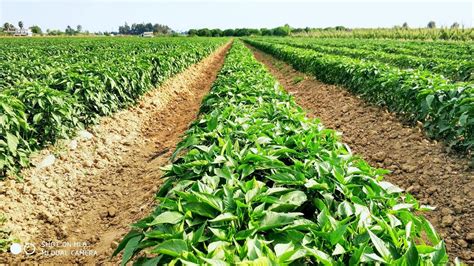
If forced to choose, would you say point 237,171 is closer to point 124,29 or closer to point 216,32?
point 216,32

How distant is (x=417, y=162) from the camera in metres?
4.67

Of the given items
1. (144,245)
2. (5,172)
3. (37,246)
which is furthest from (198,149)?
(5,172)

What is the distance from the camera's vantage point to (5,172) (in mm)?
4195

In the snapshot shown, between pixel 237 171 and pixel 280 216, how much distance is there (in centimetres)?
60

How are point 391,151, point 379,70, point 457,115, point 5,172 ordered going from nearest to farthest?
point 5,172 < point 457,115 < point 391,151 < point 379,70

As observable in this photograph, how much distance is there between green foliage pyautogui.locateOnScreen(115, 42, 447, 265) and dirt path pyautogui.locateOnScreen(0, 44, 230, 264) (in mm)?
1766

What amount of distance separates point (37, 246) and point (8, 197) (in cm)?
73

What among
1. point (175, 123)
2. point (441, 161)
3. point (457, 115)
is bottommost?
point (175, 123)

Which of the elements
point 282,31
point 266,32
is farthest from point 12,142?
point 266,32

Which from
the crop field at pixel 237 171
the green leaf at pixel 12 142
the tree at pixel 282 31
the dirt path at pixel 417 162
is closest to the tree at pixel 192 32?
the tree at pixel 282 31

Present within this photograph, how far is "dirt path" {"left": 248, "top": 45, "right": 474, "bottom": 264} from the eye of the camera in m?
3.50

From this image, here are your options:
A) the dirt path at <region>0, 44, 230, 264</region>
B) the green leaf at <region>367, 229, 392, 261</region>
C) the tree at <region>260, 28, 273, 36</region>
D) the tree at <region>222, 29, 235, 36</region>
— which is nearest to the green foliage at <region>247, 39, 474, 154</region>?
the green leaf at <region>367, 229, 392, 261</region>

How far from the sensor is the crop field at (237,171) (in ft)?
4.99

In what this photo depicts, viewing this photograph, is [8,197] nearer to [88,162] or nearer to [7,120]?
[7,120]
